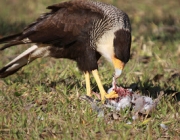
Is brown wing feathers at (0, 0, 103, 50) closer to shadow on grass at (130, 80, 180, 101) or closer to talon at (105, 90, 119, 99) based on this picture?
talon at (105, 90, 119, 99)

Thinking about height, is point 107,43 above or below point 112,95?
above

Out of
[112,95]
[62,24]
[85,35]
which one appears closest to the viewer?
[112,95]

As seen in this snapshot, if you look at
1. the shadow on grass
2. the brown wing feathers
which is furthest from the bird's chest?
the shadow on grass

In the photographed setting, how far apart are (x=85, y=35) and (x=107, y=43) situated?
0.25 metres

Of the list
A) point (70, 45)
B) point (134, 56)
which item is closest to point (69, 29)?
point (70, 45)

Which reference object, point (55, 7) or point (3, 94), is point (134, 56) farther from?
point (3, 94)

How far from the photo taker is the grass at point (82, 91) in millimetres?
4398

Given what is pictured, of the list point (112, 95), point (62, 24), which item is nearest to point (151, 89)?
point (112, 95)

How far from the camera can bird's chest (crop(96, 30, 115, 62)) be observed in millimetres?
5340

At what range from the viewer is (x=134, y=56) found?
7520 mm

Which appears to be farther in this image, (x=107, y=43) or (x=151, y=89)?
→ (x=151, y=89)

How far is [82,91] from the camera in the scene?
5609mm

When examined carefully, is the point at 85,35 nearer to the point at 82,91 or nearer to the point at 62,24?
the point at 62,24

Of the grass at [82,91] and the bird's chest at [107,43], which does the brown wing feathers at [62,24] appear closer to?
the bird's chest at [107,43]
